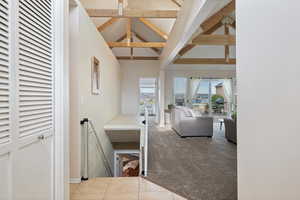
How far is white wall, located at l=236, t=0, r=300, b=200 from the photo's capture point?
2.70ft

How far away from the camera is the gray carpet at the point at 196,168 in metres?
2.15

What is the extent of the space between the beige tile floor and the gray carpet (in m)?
0.17

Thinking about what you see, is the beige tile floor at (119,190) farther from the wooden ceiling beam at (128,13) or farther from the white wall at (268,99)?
the wooden ceiling beam at (128,13)

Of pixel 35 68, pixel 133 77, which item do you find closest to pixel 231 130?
pixel 35 68

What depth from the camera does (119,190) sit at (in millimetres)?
2111

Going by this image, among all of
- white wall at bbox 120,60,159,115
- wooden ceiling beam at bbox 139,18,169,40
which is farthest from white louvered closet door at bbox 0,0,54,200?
white wall at bbox 120,60,159,115

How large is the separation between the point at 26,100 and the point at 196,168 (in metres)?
2.63

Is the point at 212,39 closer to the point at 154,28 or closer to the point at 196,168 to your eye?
the point at 154,28

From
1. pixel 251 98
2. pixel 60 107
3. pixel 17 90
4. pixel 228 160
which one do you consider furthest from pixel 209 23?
pixel 17 90

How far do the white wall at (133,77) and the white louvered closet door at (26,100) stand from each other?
21.7 feet

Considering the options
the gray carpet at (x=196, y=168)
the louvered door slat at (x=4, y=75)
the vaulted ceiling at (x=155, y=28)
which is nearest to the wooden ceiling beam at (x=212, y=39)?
the vaulted ceiling at (x=155, y=28)

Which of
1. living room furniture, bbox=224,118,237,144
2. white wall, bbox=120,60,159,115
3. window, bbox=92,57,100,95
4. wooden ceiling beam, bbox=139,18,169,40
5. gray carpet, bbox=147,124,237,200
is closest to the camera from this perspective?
gray carpet, bbox=147,124,237,200

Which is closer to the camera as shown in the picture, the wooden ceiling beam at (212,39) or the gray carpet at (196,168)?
the gray carpet at (196,168)

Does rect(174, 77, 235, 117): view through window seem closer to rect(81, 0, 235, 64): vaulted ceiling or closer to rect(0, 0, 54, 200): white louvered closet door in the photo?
rect(81, 0, 235, 64): vaulted ceiling
